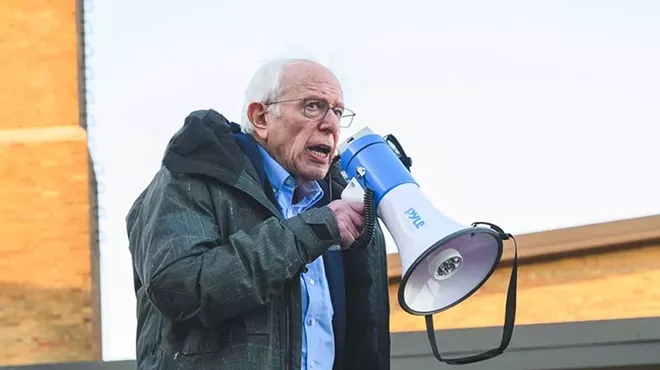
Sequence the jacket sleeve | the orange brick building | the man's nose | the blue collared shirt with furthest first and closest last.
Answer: the orange brick building → the man's nose → the blue collared shirt → the jacket sleeve

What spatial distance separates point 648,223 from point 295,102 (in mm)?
1985

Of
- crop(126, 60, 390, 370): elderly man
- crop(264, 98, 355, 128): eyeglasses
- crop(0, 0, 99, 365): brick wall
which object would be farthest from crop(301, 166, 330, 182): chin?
crop(0, 0, 99, 365): brick wall

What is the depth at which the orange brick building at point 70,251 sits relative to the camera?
3662 mm

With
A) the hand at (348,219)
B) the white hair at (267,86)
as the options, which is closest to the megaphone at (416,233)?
the hand at (348,219)

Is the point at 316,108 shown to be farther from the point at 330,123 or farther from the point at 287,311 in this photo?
the point at 287,311

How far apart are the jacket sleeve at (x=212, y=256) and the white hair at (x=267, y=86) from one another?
0.33m

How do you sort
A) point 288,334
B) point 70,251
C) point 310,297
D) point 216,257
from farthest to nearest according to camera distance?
1. point 70,251
2. point 310,297
3. point 288,334
4. point 216,257

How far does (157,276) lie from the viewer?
5.98ft

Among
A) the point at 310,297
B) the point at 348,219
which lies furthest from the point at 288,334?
the point at 348,219

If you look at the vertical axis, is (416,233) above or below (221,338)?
above

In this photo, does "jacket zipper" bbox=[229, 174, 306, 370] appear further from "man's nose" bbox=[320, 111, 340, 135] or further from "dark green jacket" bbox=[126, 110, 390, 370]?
"man's nose" bbox=[320, 111, 340, 135]

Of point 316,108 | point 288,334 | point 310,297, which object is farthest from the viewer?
point 316,108

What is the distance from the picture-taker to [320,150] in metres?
2.14

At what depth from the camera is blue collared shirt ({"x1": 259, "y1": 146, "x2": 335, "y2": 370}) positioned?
2033mm
